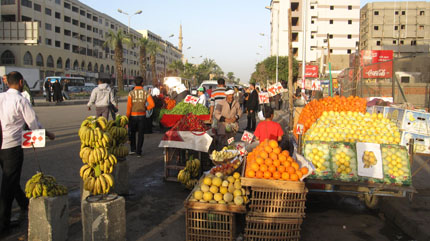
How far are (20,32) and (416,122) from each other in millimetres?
35437

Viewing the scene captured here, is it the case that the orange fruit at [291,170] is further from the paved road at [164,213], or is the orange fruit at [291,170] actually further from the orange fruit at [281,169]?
the paved road at [164,213]

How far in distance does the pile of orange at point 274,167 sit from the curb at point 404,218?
186 cm

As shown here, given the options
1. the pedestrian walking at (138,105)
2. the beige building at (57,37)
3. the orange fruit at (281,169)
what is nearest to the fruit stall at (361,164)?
the orange fruit at (281,169)

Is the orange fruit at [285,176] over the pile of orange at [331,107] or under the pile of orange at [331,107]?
under

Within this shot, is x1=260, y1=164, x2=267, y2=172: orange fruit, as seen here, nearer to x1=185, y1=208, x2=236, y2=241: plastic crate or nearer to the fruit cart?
x1=185, y1=208, x2=236, y2=241: plastic crate

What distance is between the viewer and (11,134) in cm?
438

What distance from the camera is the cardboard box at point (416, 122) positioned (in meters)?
6.29

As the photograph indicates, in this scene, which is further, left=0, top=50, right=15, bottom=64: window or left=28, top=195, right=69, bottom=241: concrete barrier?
left=0, top=50, right=15, bottom=64: window

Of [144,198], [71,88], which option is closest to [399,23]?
[71,88]

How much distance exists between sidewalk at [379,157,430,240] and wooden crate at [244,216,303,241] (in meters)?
1.86

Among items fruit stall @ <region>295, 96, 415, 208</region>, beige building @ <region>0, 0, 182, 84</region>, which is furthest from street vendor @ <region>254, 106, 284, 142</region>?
beige building @ <region>0, 0, 182, 84</region>

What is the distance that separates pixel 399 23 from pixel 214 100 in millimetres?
75459

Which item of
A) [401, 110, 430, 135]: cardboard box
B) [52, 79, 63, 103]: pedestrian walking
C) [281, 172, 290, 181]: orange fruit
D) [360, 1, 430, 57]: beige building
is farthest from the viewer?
[360, 1, 430, 57]: beige building

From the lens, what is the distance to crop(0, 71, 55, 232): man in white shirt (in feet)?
14.3
